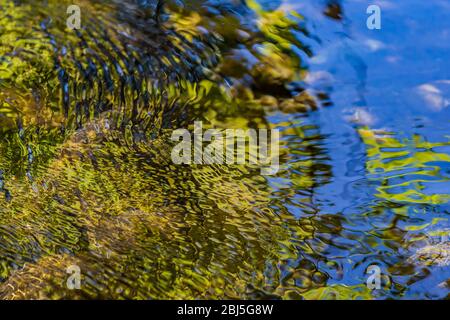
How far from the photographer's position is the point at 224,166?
2.63 m

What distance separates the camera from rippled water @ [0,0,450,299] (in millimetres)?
2201

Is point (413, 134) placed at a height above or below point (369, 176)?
above

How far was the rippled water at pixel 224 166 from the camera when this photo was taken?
220 centimetres

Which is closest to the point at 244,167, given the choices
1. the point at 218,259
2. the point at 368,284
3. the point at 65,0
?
the point at 218,259

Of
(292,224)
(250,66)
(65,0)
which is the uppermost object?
(65,0)

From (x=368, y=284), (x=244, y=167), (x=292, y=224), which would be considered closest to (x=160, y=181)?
(x=244, y=167)

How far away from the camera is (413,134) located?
8.72ft

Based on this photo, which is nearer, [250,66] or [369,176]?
[369,176]

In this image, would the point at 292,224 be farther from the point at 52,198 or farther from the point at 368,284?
the point at 52,198

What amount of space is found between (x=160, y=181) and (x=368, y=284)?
3.20 feet
